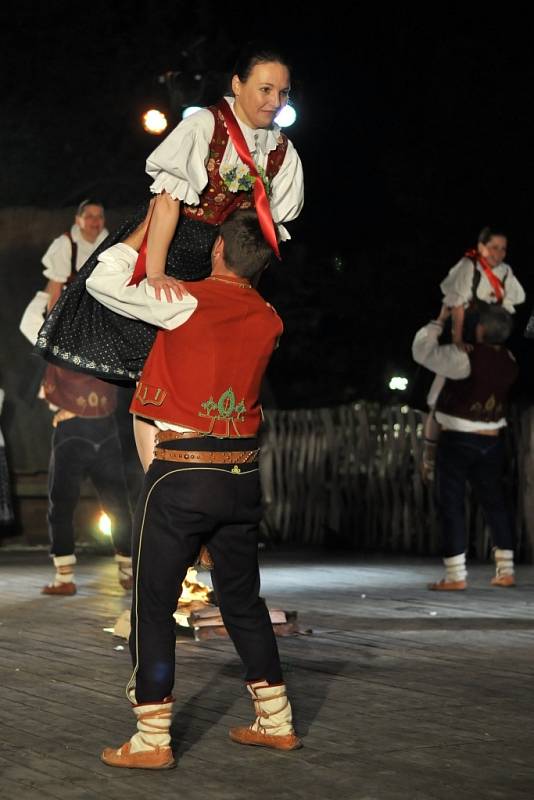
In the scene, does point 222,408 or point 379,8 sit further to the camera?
point 379,8

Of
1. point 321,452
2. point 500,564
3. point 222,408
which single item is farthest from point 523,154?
point 222,408

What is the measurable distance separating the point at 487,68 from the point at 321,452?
8787mm

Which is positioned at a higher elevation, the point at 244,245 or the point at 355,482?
the point at 244,245

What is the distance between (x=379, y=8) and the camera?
21.7 meters

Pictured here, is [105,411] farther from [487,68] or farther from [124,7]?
[124,7]

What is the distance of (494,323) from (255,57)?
428 cm

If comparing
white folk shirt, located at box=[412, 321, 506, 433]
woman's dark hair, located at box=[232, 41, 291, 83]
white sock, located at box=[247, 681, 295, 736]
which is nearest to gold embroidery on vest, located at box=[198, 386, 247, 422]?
white sock, located at box=[247, 681, 295, 736]

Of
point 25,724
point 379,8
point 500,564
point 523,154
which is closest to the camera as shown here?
point 25,724

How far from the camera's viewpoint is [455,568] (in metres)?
8.45

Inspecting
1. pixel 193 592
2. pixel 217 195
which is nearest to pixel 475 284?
pixel 193 592

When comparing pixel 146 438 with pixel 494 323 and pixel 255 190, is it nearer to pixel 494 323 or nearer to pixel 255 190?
pixel 255 190

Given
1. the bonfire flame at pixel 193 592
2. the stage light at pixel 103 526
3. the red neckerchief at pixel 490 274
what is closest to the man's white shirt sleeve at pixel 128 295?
the bonfire flame at pixel 193 592

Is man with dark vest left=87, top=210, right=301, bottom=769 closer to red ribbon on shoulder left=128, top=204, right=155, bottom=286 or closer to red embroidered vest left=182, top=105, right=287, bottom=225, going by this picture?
red ribbon on shoulder left=128, top=204, right=155, bottom=286

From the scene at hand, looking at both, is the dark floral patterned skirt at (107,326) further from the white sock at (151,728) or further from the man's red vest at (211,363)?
the white sock at (151,728)
